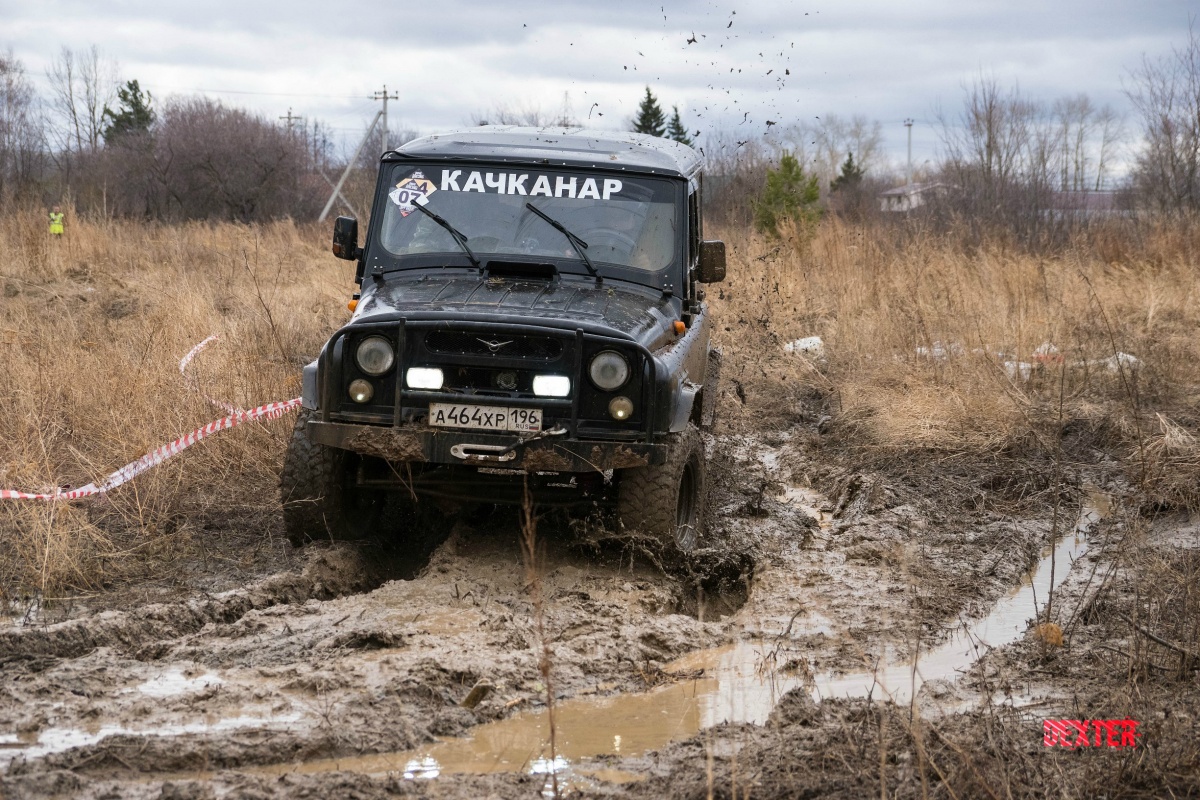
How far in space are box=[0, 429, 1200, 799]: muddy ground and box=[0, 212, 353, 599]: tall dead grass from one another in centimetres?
37

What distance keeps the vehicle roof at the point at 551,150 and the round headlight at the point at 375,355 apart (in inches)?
56.2

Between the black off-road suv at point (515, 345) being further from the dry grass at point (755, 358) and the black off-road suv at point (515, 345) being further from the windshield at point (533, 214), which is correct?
the dry grass at point (755, 358)

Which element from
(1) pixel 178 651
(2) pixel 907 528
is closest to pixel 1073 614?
(2) pixel 907 528

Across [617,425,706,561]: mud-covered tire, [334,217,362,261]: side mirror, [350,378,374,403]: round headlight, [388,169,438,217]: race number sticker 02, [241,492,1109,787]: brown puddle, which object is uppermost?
[388,169,438,217]: race number sticker 02

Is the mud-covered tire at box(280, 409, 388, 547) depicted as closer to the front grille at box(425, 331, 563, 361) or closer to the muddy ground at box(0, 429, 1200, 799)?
the muddy ground at box(0, 429, 1200, 799)

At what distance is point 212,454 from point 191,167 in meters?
28.5

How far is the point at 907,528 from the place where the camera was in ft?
20.5

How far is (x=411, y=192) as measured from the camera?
5.86 m

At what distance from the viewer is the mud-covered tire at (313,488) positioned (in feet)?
16.9

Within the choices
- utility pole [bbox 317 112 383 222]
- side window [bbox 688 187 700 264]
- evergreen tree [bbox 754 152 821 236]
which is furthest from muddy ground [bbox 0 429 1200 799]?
utility pole [bbox 317 112 383 222]

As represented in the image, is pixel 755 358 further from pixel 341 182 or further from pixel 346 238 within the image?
pixel 341 182

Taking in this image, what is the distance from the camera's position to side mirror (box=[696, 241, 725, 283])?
5969 mm

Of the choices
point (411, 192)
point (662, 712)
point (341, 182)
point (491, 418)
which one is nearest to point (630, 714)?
point (662, 712)

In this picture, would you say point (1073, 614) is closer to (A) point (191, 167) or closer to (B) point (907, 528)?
(B) point (907, 528)
